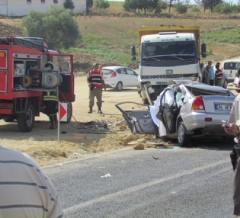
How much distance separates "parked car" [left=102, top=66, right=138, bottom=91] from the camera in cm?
4084

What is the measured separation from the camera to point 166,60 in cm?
2519

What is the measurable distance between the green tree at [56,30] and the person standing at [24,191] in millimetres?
64584

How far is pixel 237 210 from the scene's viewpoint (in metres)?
6.50

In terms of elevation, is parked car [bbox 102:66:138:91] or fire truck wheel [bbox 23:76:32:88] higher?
fire truck wheel [bbox 23:76:32:88]

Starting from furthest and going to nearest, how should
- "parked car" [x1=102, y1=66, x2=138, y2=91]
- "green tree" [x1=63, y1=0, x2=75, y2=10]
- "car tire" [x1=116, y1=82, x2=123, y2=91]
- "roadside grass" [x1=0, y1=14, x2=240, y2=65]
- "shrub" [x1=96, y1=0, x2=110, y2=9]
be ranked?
"shrub" [x1=96, y1=0, x2=110, y2=9]
"green tree" [x1=63, y1=0, x2=75, y2=10]
"roadside grass" [x1=0, y1=14, x2=240, y2=65]
"car tire" [x1=116, y1=82, x2=123, y2=91]
"parked car" [x1=102, y1=66, x2=138, y2=91]

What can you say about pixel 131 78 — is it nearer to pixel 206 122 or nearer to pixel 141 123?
pixel 141 123

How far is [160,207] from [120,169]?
3.24m

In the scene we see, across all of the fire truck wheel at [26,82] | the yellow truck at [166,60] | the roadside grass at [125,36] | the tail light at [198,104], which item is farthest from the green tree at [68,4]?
the tail light at [198,104]

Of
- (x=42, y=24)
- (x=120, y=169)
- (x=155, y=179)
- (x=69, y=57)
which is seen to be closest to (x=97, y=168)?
(x=120, y=169)

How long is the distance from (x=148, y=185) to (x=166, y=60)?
15.8 m

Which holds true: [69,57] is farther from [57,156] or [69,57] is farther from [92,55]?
[92,55]

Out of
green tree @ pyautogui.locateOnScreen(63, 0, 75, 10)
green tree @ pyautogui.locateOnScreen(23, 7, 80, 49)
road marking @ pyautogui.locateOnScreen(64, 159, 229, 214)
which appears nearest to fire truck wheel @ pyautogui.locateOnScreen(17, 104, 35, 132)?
road marking @ pyautogui.locateOnScreen(64, 159, 229, 214)

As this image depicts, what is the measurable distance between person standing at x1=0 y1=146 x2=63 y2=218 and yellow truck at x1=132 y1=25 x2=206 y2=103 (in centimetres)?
2275

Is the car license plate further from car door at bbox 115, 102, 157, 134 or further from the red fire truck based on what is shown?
the red fire truck
